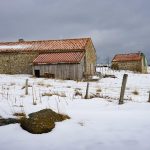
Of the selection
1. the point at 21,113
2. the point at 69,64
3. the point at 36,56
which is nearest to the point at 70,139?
the point at 21,113

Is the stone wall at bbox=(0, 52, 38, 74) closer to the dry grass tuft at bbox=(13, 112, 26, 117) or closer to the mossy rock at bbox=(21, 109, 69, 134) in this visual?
the dry grass tuft at bbox=(13, 112, 26, 117)

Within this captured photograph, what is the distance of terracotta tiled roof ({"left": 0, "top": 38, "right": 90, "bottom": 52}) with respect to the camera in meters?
39.5

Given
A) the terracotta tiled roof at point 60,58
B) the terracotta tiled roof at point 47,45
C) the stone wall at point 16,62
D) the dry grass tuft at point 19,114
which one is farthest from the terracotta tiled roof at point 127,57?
the dry grass tuft at point 19,114

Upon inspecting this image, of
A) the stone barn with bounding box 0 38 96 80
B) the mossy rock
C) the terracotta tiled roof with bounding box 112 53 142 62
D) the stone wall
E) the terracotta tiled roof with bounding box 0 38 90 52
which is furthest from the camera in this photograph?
the terracotta tiled roof with bounding box 112 53 142 62

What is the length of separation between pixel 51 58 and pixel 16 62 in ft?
18.3

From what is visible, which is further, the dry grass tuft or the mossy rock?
the dry grass tuft

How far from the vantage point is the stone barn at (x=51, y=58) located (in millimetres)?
35906

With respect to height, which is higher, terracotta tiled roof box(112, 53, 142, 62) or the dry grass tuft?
terracotta tiled roof box(112, 53, 142, 62)

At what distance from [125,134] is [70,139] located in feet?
4.11

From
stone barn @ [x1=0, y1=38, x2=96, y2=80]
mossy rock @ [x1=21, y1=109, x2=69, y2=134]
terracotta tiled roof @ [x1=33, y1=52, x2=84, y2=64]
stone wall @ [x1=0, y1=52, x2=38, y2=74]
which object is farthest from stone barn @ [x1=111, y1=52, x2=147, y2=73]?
mossy rock @ [x1=21, y1=109, x2=69, y2=134]

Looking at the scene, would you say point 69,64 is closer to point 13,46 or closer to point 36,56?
point 36,56

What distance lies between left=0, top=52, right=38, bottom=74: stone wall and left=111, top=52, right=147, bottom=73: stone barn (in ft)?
Answer: 89.8

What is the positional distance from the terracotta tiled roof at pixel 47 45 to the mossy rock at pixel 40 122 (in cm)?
3099

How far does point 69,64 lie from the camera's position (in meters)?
35.7
